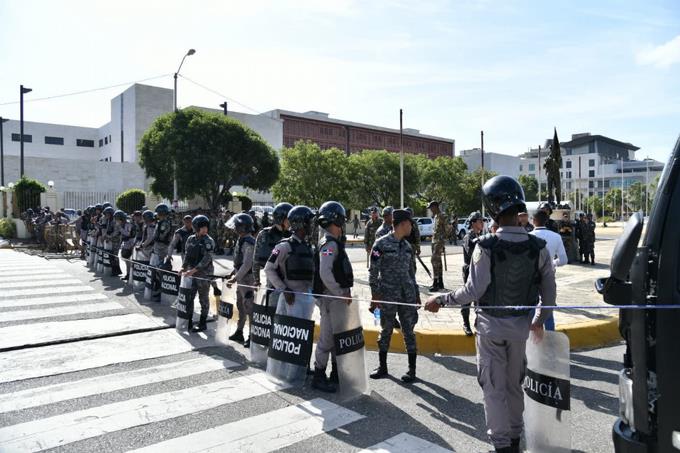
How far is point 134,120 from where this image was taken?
54.1m

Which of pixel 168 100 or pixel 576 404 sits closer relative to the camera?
pixel 576 404

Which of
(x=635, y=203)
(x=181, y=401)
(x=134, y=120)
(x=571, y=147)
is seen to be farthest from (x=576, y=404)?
(x=571, y=147)

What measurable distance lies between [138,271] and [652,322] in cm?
1043

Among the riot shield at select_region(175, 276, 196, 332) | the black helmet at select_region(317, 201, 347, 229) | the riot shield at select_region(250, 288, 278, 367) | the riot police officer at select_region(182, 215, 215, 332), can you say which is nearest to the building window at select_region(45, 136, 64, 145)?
the riot police officer at select_region(182, 215, 215, 332)

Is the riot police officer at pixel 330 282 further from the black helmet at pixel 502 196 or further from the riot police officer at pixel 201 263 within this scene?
the riot police officer at pixel 201 263

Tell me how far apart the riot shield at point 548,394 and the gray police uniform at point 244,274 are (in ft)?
13.7

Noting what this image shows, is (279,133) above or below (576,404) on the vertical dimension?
above

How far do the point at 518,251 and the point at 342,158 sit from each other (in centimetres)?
3893

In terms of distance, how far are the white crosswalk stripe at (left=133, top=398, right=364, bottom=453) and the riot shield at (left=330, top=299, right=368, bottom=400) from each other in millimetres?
269

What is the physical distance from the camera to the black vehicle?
7.14 ft

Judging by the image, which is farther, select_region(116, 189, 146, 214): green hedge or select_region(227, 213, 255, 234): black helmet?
select_region(116, 189, 146, 214): green hedge

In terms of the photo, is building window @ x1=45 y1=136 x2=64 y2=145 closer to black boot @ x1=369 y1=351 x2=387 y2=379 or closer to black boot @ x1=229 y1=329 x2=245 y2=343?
black boot @ x1=229 y1=329 x2=245 y2=343

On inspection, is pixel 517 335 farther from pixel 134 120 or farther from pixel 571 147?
pixel 571 147

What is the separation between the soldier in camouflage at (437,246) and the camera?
1028cm
